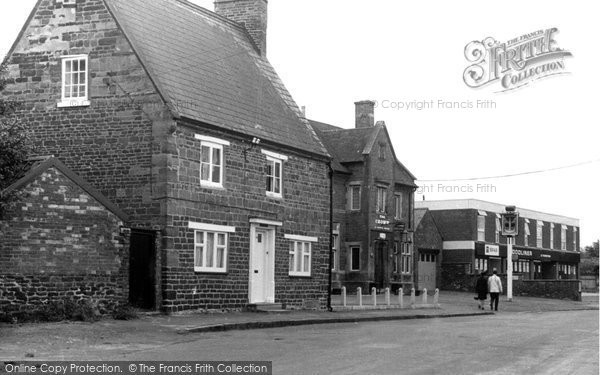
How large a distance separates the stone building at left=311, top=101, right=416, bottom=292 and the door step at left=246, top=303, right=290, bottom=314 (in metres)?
19.9

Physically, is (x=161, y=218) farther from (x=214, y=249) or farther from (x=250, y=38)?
(x=250, y=38)

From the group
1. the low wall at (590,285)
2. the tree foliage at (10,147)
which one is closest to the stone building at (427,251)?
the low wall at (590,285)

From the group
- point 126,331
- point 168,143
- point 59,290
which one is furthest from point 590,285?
point 126,331

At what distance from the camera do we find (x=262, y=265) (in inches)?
1212

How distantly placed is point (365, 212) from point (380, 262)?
336cm

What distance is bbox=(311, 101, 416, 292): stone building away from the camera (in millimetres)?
52062

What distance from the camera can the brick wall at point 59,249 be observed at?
22.1 metres

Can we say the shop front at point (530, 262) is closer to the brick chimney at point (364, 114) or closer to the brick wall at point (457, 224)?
the brick wall at point (457, 224)

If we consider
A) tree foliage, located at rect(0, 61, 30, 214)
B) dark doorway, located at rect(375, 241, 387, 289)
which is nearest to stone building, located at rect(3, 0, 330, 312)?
tree foliage, located at rect(0, 61, 30, 214)

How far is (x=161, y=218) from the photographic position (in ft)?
85.5

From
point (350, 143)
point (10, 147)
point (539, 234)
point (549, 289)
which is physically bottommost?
point (549, 289)

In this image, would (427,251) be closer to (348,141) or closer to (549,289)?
(549,289)

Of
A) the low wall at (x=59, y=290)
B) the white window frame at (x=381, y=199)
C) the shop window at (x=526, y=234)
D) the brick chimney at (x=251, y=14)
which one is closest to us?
the low wall at (x=59, y=290)

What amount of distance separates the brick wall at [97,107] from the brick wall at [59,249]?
222 cm
